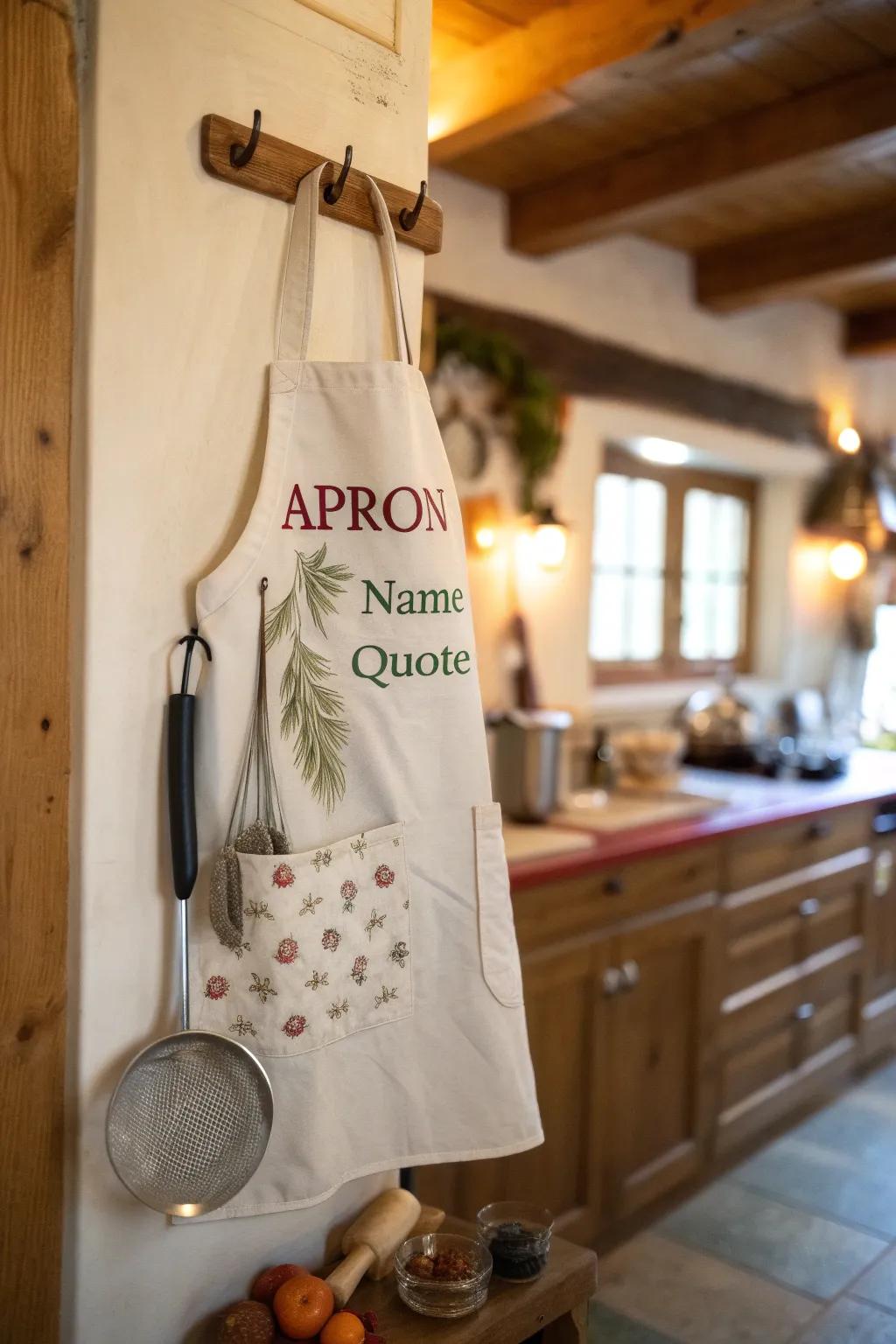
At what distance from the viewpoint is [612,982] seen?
2.51 metres

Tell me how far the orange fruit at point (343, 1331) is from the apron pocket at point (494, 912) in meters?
0.36

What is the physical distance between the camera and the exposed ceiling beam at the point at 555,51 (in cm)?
204

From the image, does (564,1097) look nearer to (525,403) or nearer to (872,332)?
(525,403)

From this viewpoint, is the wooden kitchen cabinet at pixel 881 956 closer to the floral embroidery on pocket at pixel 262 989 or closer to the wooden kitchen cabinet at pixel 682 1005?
the wooden kitchen cabinet at pixel 682 1005

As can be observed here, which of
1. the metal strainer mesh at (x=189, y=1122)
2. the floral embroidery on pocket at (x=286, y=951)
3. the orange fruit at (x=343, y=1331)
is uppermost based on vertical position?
the floral embroidery on pocket at (x=286, y=951)

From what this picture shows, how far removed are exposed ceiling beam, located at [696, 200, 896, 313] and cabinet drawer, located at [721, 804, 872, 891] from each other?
5.29 ft

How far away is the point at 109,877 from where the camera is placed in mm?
1151

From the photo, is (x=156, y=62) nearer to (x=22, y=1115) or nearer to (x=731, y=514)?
(x=22, y=1115)

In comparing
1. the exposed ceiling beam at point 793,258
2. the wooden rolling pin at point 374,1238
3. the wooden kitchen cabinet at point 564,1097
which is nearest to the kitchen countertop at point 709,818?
the wooden kitchen cabinet at point 564,1097

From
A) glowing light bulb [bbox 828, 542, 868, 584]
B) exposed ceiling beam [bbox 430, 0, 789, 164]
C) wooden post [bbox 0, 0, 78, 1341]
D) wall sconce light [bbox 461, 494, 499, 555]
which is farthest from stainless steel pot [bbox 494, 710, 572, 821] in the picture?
glowing light bulb [bbox 828, 542, 868, 584]

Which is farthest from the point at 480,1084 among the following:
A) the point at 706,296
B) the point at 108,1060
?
the point at 706,296

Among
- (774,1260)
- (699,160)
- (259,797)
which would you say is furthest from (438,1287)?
(699,160)

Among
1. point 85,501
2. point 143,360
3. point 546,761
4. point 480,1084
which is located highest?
point 143,360

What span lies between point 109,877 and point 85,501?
0.37 m
